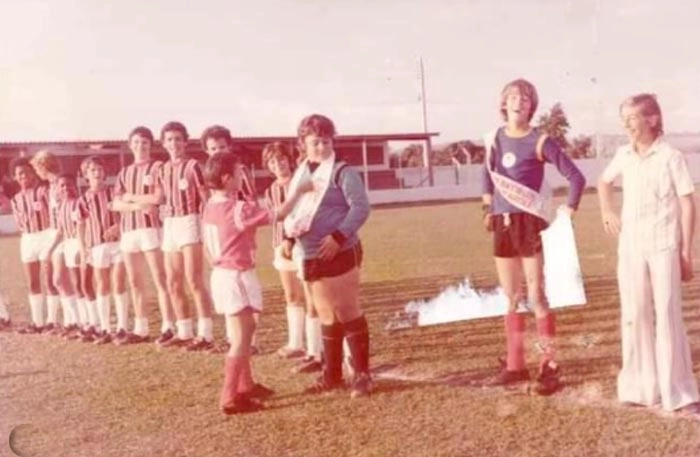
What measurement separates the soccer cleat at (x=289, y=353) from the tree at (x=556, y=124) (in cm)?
126

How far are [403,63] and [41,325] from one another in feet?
6.68

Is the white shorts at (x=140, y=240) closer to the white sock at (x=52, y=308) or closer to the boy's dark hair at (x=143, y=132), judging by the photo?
the boy's dark hair at (x=143, y=132)

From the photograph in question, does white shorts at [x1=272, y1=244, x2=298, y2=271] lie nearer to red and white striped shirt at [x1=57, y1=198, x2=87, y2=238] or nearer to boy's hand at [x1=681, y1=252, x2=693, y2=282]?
red and white striped shirt at [x1=57, y1=198, x2=87, y2=238]

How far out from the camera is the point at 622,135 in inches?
107

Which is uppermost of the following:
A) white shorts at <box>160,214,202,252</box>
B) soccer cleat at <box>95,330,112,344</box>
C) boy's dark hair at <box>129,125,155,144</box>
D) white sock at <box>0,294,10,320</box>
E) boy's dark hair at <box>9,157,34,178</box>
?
boy's dark hair at <box>129,125,155,144</box>

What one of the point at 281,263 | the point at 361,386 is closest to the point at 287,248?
the point at 281,263

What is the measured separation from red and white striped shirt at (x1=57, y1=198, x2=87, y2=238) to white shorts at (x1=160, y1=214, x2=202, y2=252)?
1.42 ft

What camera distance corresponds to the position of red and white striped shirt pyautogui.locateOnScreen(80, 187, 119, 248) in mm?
3324

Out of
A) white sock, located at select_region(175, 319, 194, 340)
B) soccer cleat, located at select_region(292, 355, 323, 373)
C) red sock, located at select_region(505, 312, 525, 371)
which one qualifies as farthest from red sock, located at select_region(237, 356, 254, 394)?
red sock, located at select_region(505, 312, 525, 371)

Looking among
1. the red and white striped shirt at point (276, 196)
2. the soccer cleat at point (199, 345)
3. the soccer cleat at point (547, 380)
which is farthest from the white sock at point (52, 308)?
the soccer cleat at point (547, 380)

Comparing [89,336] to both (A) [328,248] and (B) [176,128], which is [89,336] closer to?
(B) [176,128]

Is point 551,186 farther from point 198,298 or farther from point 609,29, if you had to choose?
point 198,298

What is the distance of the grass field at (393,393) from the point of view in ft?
8.66

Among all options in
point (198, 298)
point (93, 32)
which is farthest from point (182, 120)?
point (198, 298)
